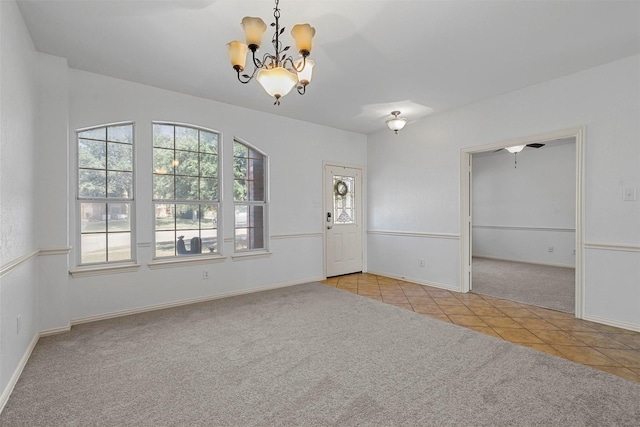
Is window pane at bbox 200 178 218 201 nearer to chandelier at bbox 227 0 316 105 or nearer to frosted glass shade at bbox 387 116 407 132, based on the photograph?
chandelier at bbox 227 0 316 105

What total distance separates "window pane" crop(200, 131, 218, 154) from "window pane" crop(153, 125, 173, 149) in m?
0.38

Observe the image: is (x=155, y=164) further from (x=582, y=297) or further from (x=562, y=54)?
(x=582, y=297)

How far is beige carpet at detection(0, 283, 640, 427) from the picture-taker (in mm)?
1748

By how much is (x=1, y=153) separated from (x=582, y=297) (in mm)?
5192

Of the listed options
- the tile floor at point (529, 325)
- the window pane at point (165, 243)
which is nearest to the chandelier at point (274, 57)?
the window pane at point (165, 243)

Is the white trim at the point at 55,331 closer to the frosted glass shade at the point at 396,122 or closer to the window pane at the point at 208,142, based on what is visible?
the window pane at the point at 208,142

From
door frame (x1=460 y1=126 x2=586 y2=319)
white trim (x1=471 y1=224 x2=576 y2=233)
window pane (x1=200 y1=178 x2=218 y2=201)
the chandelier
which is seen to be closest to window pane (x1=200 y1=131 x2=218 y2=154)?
window pane (x1=200 y1=178 x2=218 y2=201)

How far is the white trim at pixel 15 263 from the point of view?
1908 mm

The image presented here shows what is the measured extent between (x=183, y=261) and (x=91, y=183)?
52.1 inches

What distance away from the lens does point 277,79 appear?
2094mm

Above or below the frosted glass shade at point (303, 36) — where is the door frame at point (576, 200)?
below

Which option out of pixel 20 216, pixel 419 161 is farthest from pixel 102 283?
pixel 419 161

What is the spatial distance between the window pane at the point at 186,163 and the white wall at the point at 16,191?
1379mm

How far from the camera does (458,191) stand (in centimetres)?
446
